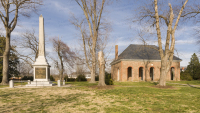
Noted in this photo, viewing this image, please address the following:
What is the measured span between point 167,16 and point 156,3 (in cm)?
224

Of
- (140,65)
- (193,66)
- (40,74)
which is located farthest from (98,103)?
(193,66)

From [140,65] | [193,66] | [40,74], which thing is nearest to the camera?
[40,74]

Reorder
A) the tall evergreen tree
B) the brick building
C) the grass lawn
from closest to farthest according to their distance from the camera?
the grass lawn → the brick building → the tall evergreen tree

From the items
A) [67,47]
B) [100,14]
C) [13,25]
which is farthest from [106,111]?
[67,47]

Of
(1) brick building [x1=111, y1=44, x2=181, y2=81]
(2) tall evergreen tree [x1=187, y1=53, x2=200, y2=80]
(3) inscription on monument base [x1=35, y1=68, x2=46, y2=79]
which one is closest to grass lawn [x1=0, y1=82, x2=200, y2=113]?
(3) inscription on monument base [x1=35, y1=68, x2=46, y2=79]

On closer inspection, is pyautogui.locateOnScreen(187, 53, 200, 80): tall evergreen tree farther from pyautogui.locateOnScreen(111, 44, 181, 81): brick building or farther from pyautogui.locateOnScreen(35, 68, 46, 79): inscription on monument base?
pyautogui.locateOnScreen(35, 68, 46, 79): inscription on monument base

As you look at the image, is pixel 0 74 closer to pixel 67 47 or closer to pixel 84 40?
pixel 67 47

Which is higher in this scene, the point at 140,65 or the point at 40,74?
the point at 140,65

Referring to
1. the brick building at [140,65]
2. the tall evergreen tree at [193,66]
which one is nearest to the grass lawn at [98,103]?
the brick building at [140,65]

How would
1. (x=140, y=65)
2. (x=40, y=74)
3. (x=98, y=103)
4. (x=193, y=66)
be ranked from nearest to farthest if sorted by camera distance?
(x=98, y=103), (x=40, y=74), (x=140, y=65), (x=193, y=66)

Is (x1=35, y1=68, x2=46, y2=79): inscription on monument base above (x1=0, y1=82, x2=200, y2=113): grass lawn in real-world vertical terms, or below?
above

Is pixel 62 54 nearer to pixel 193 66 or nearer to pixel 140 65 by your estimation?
pixel 140 65

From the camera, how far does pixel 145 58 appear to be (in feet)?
112

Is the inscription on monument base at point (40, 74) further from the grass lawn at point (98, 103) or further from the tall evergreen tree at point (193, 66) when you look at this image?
the tall evergreen tree at point (193, 66)
